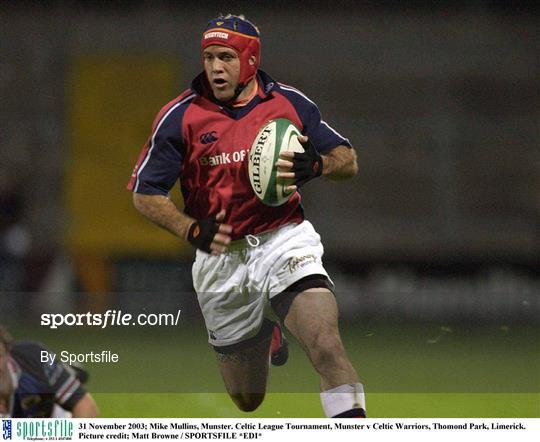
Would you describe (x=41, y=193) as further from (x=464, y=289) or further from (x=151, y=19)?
(x=464, y=289)

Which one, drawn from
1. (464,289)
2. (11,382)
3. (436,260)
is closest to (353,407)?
(11,382)

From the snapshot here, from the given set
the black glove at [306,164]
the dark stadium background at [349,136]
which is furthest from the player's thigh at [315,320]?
the dark stadium background at [349,136]

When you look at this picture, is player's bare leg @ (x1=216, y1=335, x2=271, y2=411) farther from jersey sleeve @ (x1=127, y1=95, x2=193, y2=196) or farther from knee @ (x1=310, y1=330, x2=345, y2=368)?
jersey sleeve @ (x1=127, y1=95, x2=193, y2=196)

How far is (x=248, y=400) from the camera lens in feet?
19.7

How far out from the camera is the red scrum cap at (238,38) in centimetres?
573

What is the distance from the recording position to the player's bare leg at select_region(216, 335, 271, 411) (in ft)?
19.6

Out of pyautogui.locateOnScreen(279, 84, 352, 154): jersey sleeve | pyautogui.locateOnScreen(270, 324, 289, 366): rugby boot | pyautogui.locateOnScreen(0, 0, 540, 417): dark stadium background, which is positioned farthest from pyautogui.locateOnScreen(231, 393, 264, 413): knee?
pyautogui.locateOnScreen(0, 0, 540, 417): dark stadium background

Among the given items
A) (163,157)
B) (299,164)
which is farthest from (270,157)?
(163,157)

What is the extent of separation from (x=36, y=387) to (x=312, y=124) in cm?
207

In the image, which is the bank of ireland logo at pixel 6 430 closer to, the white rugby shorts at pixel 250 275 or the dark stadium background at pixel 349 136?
the white rugby shorts at pixel 250 275

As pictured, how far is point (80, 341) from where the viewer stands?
6305 mm

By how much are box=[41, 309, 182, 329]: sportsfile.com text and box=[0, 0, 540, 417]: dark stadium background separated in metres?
2.76

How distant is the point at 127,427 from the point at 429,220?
7.40 metres

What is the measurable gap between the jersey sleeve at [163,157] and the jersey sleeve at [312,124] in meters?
0.62
